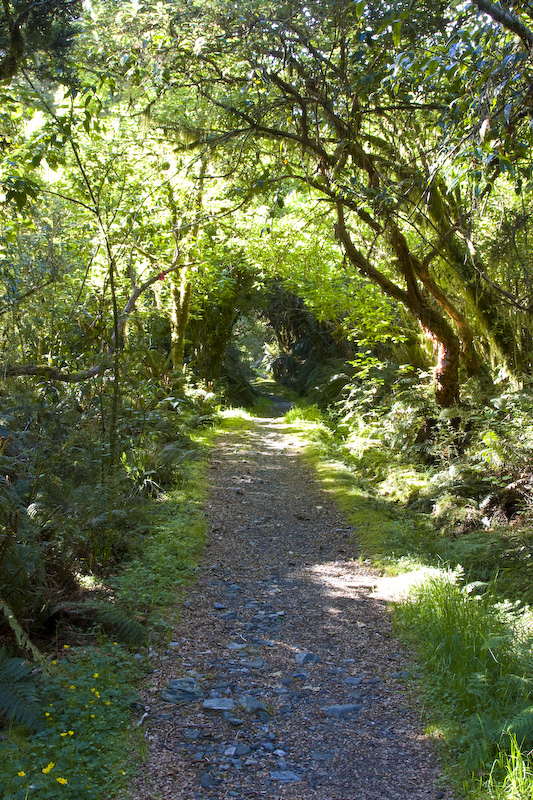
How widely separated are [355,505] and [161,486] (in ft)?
9.89

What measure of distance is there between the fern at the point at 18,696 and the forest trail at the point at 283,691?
648mm

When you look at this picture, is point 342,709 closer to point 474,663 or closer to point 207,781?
point 474,663

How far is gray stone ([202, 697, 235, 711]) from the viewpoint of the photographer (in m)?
3.72

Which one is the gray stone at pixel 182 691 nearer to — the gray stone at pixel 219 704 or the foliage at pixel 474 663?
the gray stone at pixel 219 704

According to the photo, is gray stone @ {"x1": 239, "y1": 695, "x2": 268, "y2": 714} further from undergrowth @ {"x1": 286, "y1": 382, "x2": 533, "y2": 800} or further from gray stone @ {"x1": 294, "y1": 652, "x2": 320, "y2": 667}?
undergrowth @ {"x1": 286, "y1": 382, "x2": 533, "y2": 800}

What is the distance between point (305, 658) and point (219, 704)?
95cm

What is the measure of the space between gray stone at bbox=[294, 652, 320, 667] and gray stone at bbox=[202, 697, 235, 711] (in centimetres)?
78

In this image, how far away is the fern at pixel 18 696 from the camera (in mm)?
2914

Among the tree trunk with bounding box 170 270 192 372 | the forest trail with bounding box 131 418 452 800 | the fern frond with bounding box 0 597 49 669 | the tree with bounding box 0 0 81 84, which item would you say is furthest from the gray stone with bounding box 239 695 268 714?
the tree trunk with bounding box 170 270 192 372

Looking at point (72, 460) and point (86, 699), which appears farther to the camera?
point (72, 460)

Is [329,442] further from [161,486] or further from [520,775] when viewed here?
[520,775]

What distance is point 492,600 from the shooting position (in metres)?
5.28

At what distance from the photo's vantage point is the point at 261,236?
8977 millimetres

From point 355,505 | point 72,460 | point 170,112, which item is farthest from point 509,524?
point 170,112
